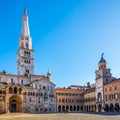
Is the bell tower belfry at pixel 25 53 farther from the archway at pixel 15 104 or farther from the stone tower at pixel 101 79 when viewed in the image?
the stone tower at pixel 101 79

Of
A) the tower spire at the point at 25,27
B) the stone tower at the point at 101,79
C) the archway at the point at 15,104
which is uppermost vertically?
the tower spire at the point at 25,27

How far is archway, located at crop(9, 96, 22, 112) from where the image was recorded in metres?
69.9

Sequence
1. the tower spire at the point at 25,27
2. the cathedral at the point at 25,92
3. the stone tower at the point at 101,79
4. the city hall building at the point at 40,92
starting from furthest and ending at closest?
the tower spire at the point at 25,27 → the stone tower at the point at 101,79 → the city hall building at the point at 40,92 → the cathedral at the point at 25,92

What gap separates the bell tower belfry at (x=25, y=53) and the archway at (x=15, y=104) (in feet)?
60.8

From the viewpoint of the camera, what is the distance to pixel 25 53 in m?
90.7

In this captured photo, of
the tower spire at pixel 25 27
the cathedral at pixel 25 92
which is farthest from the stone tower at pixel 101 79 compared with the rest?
the tower spire at pixel 25 27

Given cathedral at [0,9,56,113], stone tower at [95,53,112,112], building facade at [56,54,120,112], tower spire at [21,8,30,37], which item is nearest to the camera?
cathedral at [0,9,56,113]

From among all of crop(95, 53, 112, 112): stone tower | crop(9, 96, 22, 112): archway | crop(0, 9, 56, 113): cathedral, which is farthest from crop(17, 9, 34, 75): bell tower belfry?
crop(95, 53, 112, 112): stone tower

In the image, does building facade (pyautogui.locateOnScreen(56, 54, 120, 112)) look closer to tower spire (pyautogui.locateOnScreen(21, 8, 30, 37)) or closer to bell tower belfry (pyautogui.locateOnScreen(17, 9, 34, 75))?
bell tower belfry (pyautogui.locateOnScreen(17, 9, 34, 75))

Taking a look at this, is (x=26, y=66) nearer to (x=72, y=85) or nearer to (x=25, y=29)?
(x=25, y=29)

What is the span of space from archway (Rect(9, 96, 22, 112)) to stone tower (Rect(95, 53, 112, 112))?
29.9 metres

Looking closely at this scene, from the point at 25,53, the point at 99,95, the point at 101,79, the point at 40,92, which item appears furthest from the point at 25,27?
→ the point at 99,95

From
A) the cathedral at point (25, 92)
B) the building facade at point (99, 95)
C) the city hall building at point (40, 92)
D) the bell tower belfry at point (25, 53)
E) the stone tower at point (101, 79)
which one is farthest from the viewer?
the bell tower belfry at point (25, 53)

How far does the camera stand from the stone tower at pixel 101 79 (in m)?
84.8
